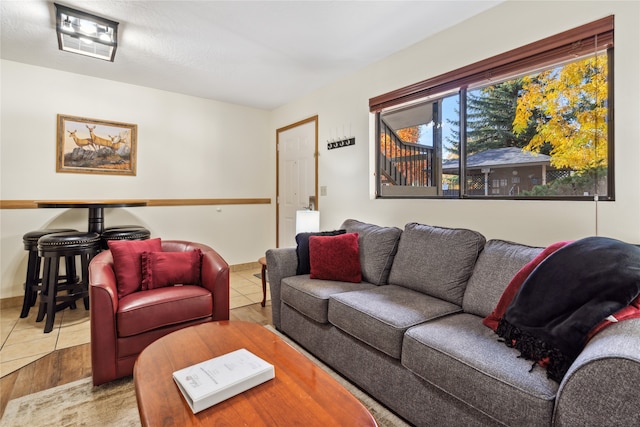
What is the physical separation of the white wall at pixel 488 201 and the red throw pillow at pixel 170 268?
1744mm

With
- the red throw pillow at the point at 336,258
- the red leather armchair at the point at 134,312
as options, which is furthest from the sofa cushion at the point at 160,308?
the red throw pillow at the point at 336,258

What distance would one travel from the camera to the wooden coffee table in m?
1.00

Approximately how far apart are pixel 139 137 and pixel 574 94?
4290 mm

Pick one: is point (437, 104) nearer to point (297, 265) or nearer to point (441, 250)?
point (441, 250)

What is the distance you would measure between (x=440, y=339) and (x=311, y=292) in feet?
3.21

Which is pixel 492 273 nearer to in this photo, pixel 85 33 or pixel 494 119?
pixel 494 119

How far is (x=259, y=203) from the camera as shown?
195 inches

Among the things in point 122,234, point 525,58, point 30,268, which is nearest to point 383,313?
point 525,58

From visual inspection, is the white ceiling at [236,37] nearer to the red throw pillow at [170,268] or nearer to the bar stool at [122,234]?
the bar stool at [122,234]

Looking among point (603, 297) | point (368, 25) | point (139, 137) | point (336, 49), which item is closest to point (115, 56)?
point (139, 137)

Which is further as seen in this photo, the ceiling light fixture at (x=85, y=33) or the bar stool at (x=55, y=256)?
the bar stool at (x=55, y=256)

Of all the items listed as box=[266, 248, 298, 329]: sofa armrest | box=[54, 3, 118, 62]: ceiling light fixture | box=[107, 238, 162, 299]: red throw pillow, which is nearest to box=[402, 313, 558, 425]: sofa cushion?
box=[266, 248, 298, 329]: sofa armrest

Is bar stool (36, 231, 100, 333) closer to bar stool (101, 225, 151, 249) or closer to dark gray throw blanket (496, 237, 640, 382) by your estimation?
bar stool (101, 225, 151, 249)

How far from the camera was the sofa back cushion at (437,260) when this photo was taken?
6.52ft
